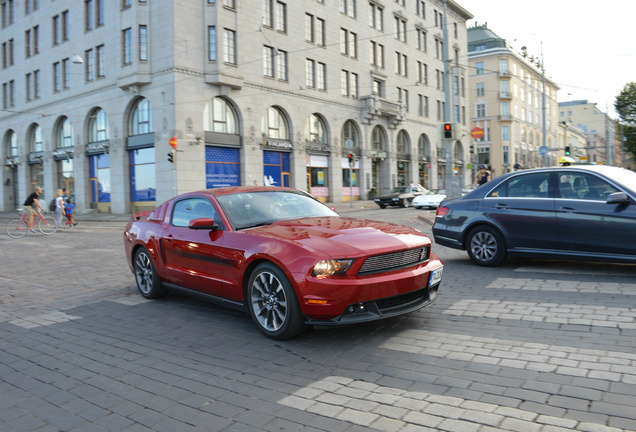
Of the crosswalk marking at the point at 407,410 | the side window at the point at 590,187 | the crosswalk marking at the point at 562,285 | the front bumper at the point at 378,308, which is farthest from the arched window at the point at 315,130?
the crosswalk marking at the point at 407,410

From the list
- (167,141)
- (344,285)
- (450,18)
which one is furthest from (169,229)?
(450,18)

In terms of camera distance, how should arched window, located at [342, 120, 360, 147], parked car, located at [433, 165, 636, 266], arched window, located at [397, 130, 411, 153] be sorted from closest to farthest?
parked car, located at [433, 165, 636, 266]
arched window, located at [342, 120, 360, 147]
arched window, located at [397, 130, 411, 153]

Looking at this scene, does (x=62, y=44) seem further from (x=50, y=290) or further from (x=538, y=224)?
(x=538, y=224)

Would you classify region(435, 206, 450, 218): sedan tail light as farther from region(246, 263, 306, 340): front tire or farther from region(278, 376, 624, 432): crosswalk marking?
region(278, 376, 624, 432): crosswalk marking

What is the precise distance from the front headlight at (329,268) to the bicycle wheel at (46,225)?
1768 centimetres

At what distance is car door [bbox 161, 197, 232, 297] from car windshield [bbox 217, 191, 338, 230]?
0.20m

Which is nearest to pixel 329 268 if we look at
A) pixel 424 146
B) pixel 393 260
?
pixel 393 260

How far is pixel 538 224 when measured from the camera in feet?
24.5

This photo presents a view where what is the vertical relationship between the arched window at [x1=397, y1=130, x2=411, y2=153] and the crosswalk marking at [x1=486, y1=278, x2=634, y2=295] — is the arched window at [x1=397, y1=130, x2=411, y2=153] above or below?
above

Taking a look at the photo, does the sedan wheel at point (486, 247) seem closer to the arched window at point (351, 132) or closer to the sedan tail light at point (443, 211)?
the sedan tail light at point (443, 211)

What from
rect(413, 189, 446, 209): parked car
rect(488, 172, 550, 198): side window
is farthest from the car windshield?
rect(413, 189, 446, 209): parked car

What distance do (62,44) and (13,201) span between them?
1672 centimetres

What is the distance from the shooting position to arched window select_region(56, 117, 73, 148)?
3600 centimetres

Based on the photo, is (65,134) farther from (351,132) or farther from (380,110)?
(380,110)
